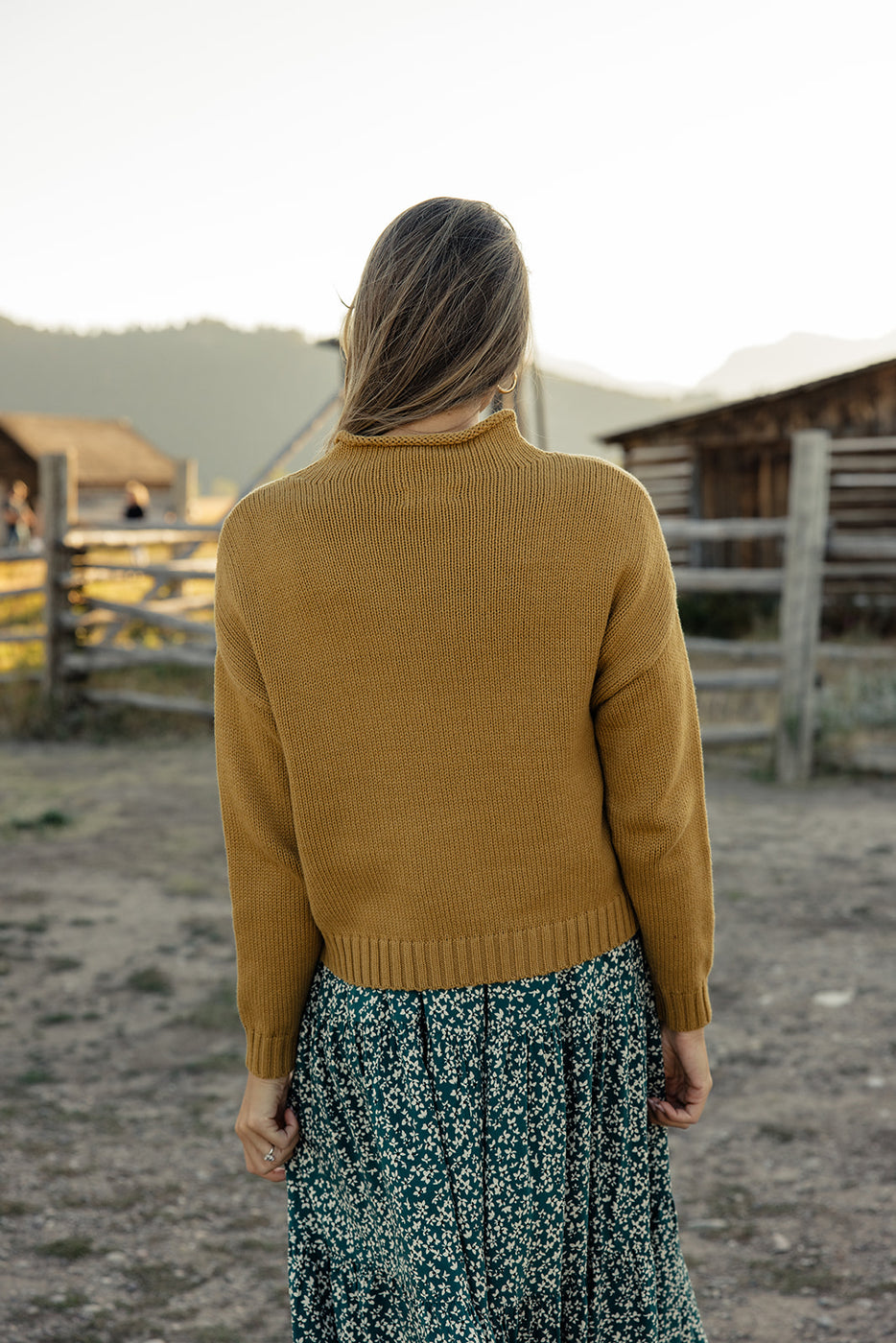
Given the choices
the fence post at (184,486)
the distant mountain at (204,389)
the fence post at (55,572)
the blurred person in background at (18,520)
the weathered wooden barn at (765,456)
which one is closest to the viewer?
the fence post at (55,572)

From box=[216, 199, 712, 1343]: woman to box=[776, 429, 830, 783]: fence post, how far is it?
557cm

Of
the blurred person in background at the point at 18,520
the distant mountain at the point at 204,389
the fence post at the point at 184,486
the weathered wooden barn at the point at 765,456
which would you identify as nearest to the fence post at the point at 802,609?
the weathered wooden barn at the point at 765,456

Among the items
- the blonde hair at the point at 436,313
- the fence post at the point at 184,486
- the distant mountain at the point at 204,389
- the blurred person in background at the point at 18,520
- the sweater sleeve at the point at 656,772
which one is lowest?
the sweater sleeve at the point at 656,772

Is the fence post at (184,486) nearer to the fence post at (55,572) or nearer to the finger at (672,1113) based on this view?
the fence post at (55,572)

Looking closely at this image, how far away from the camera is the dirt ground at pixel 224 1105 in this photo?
2.43 meters

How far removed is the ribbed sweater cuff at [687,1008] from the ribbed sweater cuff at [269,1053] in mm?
468

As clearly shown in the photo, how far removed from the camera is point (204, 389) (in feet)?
293

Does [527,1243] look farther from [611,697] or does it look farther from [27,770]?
[27,770]

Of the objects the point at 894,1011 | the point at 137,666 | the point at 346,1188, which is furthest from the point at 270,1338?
the point at 137,666

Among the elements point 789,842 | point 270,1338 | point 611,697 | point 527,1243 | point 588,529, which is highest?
point 588,529

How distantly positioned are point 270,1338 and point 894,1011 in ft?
7.55

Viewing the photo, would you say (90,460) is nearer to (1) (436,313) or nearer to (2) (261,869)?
(2) (261,869)

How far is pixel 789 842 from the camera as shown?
559 centimetres

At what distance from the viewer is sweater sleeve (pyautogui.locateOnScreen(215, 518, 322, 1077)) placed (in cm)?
136
